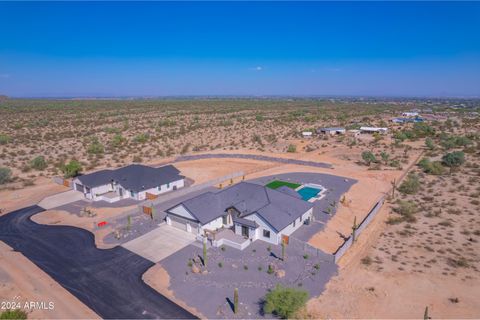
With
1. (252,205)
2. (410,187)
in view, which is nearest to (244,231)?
(252,205)

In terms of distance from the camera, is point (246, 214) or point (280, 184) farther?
point (280, 184)

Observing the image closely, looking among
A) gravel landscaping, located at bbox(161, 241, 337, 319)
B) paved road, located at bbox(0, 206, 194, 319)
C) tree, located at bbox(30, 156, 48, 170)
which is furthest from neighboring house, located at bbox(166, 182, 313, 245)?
tree, located at bbox(30, 156, 48, 170)

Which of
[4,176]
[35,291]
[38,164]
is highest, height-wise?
[38,164]

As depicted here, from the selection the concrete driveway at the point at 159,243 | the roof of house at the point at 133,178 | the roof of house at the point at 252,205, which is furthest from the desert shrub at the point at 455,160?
the concrete driveway at the point at 159,243

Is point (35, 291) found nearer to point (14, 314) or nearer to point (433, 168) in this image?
point (14, 314)

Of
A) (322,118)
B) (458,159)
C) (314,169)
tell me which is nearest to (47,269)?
(314,169)

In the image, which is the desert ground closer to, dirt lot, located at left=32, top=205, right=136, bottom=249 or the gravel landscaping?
dirt lot, located at left=32, top=205, right=136, bottom=249

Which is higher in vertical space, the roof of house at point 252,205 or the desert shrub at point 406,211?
the roof of house at point 252,205

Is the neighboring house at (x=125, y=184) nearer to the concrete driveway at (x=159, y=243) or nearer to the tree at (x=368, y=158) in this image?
the concrete driveway at (x=159, y=243)
